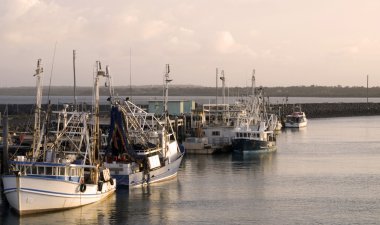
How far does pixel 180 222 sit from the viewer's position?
41.0m

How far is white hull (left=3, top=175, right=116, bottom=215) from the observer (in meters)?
40.2

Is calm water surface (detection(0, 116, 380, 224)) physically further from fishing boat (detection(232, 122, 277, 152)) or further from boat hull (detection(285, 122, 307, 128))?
boat hull (detection(285, 122, 307, 128))

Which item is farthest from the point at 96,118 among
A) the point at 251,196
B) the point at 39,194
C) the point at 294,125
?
the point at 294,125

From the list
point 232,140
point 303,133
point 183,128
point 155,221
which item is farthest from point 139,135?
point 303,133

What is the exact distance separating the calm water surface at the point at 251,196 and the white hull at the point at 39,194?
1.75 ft

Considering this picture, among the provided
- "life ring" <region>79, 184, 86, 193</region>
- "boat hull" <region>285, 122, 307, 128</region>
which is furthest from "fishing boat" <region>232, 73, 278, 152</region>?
"boat hull" <region>285, 122, 307, 128</region>

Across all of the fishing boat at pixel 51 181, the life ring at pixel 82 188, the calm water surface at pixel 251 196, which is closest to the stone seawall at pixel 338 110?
the calm water surface at pixel 251 196

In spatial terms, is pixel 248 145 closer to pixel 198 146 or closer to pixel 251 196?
pixel 198 146

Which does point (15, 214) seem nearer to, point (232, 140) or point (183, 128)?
point (232, 140)

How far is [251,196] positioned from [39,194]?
14747 millimetres

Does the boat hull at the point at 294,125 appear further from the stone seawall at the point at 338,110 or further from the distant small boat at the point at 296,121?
the stone seawall at the point at 338,110

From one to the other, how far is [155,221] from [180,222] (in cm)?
139

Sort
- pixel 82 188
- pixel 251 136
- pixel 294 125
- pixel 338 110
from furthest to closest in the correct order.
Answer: pixel 338 110 < pixel 294 125 < pixel 251 136 < pixel 82 188

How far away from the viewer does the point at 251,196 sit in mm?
49375
